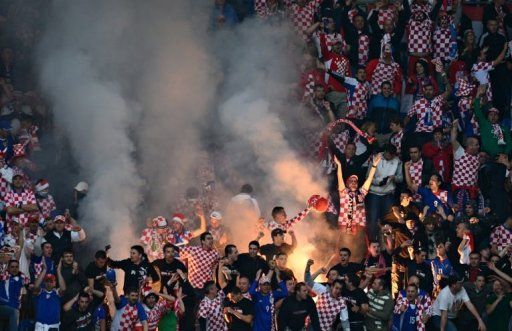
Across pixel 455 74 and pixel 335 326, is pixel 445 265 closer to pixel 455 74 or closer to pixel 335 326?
pixel 335 326

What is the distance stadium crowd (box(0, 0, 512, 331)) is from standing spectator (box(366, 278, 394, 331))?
2 cm

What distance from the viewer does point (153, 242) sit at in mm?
18328

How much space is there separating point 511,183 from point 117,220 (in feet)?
18.4

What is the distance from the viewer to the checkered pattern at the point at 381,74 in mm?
20766

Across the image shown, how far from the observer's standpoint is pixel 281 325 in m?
16.9

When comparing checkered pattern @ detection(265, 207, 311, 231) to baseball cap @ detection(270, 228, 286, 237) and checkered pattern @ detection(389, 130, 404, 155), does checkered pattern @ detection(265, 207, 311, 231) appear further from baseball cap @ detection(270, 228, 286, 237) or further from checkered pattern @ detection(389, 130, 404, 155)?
checkered pattern @ detection(389, 130, 404, 155)

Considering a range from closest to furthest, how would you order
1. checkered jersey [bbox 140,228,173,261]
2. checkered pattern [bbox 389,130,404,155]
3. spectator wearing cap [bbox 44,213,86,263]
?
spectator wearing cap [bbox 44,213,86,263] → checkered jersey [bbox 140,228,173,261] → checkered pattern [bbox 389,130,404,155]

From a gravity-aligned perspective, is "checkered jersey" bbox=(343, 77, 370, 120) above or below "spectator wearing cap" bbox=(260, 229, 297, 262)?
above

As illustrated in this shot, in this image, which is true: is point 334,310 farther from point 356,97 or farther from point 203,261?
point 356,97

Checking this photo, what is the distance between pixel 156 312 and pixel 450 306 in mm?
3685

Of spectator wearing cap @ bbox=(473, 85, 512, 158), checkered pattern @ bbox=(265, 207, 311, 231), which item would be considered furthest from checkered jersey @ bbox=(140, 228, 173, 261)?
spectator wearing cap @ bbox=(473, 85, 512, 158)

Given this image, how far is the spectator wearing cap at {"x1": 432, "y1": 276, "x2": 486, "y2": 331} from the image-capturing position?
17.4 m

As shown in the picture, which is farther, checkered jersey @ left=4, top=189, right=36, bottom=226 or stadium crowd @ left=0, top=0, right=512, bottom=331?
checkered jersey @ left=4, top=189, right=36, bottom=226

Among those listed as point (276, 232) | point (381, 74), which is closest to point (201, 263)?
point (276, 232)
